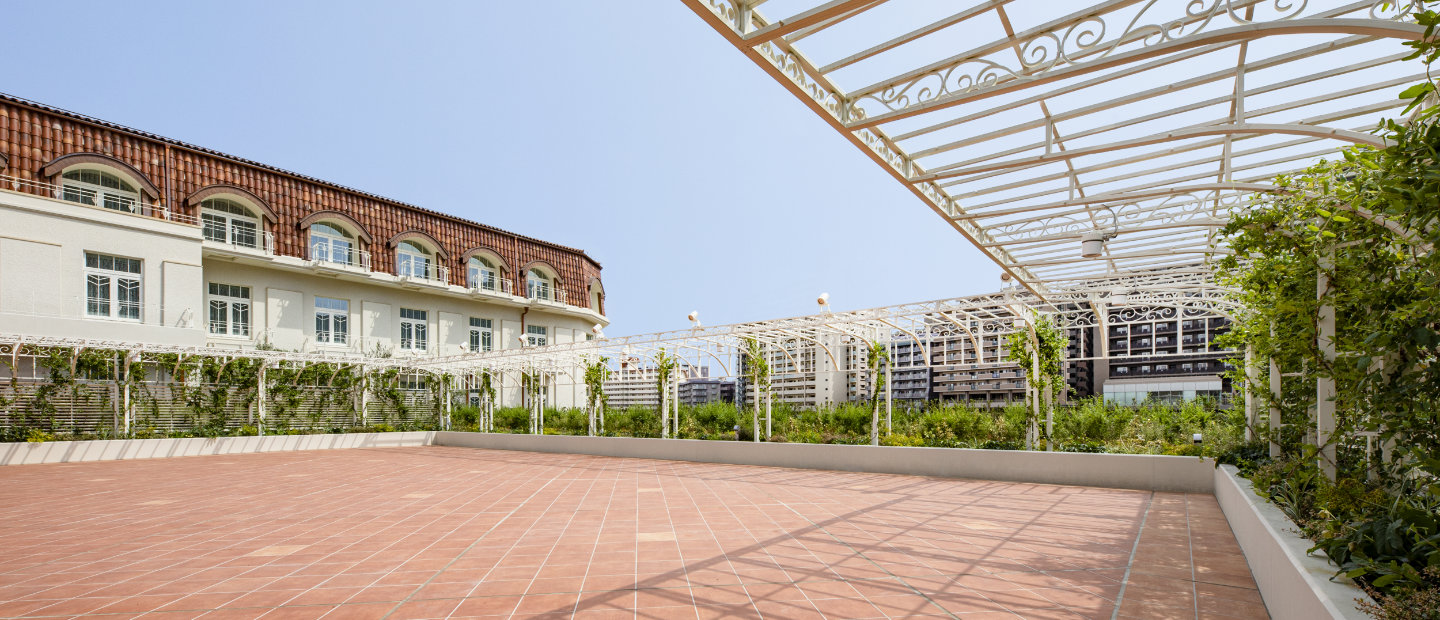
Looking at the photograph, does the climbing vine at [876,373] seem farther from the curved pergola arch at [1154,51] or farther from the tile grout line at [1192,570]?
the curved pergola arch at [1154,51]

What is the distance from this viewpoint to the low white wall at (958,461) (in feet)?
29.7

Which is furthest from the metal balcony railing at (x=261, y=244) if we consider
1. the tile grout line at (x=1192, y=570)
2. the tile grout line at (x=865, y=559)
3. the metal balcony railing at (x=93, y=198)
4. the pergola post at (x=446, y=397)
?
the tile grout line at (x=1192, y=570)

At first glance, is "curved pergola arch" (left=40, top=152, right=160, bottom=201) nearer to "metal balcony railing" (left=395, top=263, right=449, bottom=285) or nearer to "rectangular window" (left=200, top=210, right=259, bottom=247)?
"rectangular window" (left=200, top=210, right=259, bottom=247)

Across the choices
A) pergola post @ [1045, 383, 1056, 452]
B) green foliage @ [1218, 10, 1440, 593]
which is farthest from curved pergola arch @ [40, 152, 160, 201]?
green foliage @ [1218, 10, 1440, 593]

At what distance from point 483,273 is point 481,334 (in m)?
2.53

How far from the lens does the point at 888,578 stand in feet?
16.1

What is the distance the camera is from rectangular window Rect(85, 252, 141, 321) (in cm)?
1833

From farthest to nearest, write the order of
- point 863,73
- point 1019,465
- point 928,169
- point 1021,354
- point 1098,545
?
1. point 1021,354
2. point 1019,465
3. point 928,169
4. point 1098,545
5. point 863,73

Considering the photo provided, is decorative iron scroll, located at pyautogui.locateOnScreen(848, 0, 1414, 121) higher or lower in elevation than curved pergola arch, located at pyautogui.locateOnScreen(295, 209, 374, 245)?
lower

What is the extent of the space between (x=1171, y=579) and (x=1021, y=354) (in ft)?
21.1

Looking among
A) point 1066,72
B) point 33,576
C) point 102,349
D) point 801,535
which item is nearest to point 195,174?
point 102,349

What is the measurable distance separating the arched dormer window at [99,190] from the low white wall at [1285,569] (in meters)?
24.7

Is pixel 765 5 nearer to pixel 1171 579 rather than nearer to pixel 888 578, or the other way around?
pixel 888 578

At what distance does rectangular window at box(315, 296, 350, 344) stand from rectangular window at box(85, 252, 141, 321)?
571cm
